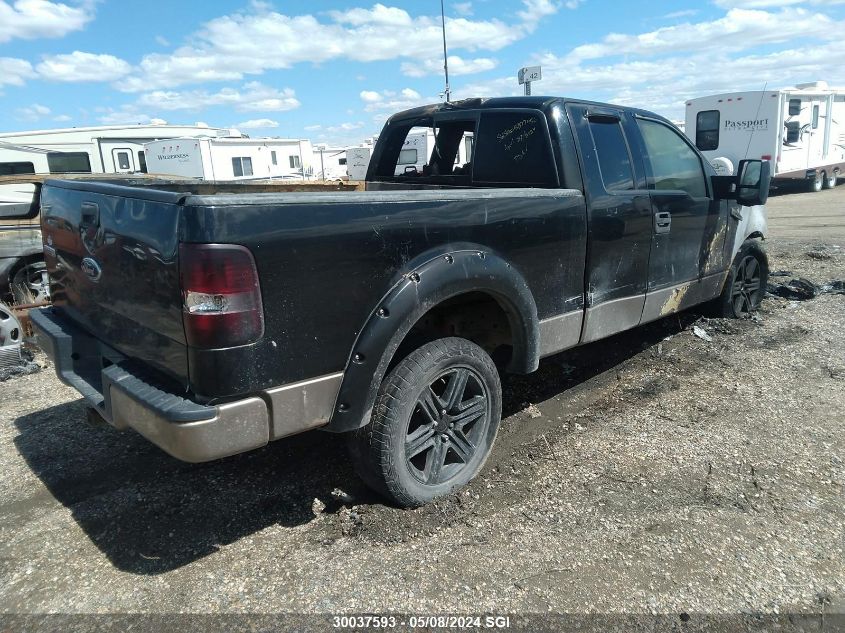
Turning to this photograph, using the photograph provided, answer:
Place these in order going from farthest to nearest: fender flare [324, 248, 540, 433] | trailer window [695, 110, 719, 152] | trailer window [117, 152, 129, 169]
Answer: trailer window [695, 110, 719, 152] → trailer window [117, 152, 129, 169] → fender flare [324, 248, 540, 433]

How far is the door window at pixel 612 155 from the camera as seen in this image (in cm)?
384

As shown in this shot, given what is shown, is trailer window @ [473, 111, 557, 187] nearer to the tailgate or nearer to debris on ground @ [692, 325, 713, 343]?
the tailgate

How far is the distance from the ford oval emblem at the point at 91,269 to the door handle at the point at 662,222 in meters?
3.30

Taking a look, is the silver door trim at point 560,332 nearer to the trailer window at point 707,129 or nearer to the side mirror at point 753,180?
the side mirror at point 753,180

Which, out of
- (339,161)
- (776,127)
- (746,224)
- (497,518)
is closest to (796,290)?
(746,224)

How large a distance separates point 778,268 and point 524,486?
6.99 metres

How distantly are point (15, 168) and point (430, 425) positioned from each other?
1598 centimetres

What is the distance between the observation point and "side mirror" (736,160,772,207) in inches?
190

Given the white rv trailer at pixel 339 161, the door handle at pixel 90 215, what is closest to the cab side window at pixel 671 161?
the door handle at pixel 90 215

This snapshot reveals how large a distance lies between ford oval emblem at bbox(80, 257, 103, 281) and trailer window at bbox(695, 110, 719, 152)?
1892 cm

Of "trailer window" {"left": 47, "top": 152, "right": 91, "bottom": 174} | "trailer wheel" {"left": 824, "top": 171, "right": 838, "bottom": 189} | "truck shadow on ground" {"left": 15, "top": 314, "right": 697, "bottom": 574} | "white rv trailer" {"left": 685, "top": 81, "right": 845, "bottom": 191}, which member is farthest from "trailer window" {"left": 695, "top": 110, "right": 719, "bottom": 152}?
"truck shadow on ground" {"left": 15, "top": 314, "right": 697, "bottom": 574}

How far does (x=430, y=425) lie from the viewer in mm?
3066

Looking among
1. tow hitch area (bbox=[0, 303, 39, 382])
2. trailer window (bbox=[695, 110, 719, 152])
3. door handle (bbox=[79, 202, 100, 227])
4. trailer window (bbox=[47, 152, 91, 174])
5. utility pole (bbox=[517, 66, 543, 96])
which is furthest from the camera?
trailer window (bbox=[695, 110, 719, 152])

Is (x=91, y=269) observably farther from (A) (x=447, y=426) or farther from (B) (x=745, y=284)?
(B) (x=745, y=284)
